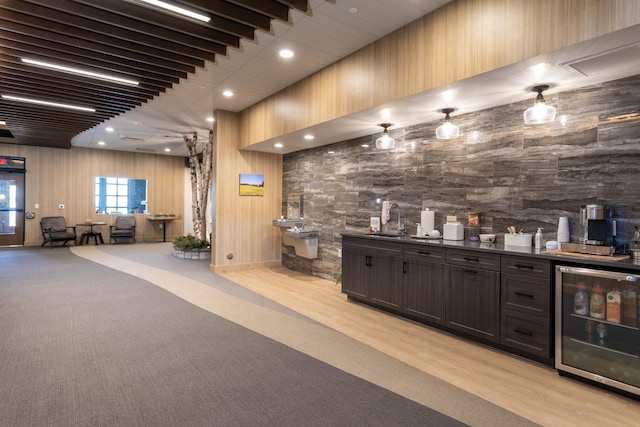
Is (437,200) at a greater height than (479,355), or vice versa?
(437,200)

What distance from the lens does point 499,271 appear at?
3.23 m

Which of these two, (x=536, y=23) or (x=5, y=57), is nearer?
(x=536, y=23)

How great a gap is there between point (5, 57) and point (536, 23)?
230 inches

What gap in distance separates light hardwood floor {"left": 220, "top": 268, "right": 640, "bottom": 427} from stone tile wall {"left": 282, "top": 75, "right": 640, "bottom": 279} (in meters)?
1.31

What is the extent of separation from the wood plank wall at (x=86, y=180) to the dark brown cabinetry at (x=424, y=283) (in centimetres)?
1116

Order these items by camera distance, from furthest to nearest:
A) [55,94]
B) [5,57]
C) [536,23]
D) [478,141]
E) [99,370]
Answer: [55,94]
[5,57]
[478,141]
[99,370]
[536,23]

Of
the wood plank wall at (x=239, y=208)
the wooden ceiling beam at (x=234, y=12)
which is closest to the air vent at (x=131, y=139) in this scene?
the wood plank wall at (x=239, y=208)

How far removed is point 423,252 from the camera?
390 cm

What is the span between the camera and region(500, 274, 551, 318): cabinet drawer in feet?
9.62

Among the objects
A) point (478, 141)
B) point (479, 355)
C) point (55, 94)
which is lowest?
point (479, 355)

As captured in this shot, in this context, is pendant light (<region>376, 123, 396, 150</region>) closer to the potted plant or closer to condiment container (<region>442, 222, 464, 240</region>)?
condiment container (<region>442, 222, 464, 240</region>)

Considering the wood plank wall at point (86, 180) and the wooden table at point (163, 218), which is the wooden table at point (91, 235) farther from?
the wooden table at point (163, 218)

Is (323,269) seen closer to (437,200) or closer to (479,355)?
(437,200)

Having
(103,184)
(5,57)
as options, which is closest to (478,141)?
(5,57)
